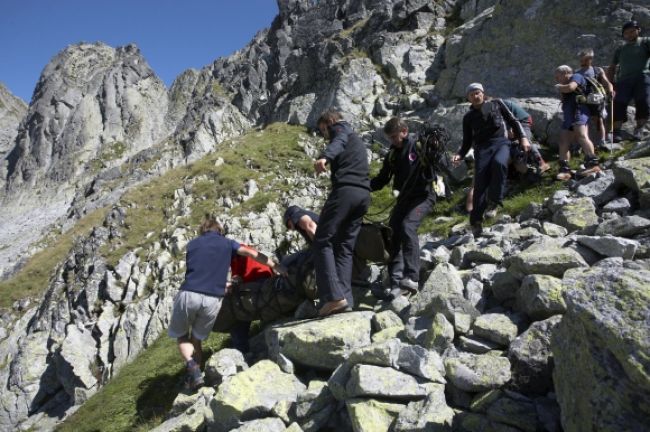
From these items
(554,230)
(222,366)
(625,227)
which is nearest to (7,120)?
(222,366)

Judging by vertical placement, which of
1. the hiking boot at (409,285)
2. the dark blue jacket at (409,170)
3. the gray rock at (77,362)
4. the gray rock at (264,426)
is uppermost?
the dark blue jacket at (409,170)

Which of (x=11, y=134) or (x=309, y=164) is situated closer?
(x=309, y=164)

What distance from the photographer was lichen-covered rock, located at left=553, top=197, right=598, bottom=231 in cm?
582

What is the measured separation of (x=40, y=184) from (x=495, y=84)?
455ft

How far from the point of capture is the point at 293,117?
30.8 m

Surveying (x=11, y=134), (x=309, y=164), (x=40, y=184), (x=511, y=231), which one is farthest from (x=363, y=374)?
(x=11, y=134)

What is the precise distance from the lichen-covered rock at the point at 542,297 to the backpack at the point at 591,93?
6739mm

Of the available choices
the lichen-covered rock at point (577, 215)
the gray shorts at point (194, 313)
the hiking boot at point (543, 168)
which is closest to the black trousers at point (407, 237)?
the lichen-covered rock at point (577, 215)

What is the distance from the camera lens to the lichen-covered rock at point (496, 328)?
3705 millimetres

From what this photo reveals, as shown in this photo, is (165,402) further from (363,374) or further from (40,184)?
(40,184)

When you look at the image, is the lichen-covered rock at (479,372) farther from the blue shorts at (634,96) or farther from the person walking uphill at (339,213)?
the blue shorts at (634,96)

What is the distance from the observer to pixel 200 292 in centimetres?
583

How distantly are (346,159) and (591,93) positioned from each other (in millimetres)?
6918

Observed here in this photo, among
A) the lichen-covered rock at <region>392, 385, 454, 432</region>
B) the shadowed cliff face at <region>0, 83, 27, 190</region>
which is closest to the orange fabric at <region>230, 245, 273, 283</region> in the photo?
the lichen-covered rock at <region>392, 385, 454, 432</region>
